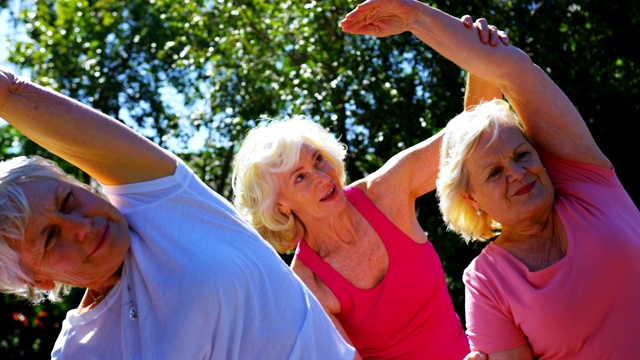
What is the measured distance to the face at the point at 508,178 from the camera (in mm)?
2752

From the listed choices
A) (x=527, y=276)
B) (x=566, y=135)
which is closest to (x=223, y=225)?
(x=527, y=276)

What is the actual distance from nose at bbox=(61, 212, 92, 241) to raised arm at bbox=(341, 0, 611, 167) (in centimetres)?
129

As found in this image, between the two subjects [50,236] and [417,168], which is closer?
[50,236]

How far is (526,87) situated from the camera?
2773mm

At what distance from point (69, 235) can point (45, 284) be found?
207mm

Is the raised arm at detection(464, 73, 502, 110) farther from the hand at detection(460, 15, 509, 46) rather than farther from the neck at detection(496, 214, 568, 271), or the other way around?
the neck at detection(496, 214, 568, 271)

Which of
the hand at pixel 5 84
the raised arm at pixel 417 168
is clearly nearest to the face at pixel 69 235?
the hand at pixel 5 84

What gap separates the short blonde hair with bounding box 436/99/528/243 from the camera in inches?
112

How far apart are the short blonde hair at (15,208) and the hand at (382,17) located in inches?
45.8

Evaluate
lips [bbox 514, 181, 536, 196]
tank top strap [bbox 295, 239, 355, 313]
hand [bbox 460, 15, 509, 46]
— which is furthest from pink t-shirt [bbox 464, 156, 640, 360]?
tank top strap [bbox 295, 239, 355, 313]

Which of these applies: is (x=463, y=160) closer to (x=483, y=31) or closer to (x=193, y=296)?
(x=483, y=31)

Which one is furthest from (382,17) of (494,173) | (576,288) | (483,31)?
(576,288)

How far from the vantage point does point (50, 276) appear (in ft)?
7.79

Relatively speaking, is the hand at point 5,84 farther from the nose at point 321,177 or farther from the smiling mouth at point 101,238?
the nose at point 321,177
